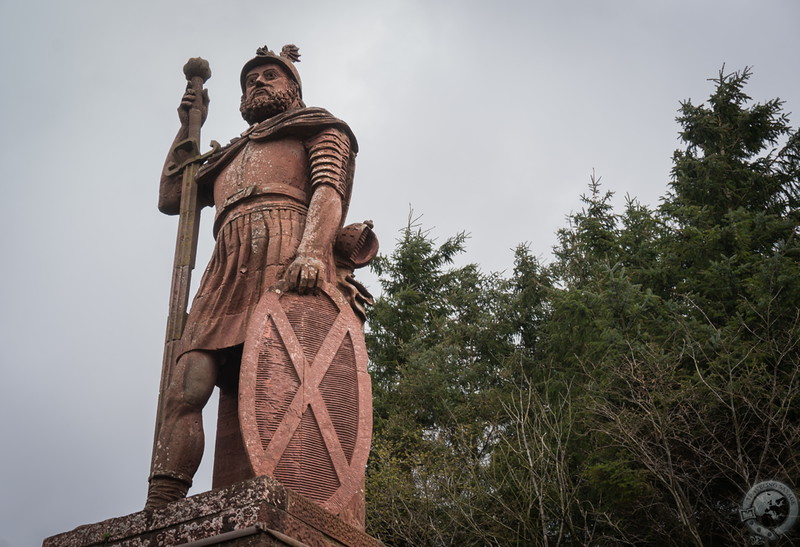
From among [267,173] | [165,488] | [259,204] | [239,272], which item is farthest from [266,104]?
[165,488]

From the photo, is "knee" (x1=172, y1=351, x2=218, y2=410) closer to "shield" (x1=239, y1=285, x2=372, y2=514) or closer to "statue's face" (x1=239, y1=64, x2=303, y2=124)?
"shield" (x1=239, y1=285, x2=372, y2=514)

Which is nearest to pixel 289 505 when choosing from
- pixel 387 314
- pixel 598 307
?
pixel 598 307

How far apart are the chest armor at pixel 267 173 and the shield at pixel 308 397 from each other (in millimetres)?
972

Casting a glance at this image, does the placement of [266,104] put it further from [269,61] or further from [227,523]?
[227,523]

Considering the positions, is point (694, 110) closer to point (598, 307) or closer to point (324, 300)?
point (598, 307)

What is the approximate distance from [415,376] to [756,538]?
834 cm

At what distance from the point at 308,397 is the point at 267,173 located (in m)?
1.82

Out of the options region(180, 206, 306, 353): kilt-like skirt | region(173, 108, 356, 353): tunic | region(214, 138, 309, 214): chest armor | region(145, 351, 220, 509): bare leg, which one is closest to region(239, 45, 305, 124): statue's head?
region(173, 108, 356, 353): tunic

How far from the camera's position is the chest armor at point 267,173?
594cm

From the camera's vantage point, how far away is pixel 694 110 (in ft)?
65.9

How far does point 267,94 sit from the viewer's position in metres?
6.42

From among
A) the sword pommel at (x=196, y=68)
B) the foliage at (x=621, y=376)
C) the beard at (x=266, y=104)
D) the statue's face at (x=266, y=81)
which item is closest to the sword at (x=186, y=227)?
the sword pommel at (x=196, y=68)

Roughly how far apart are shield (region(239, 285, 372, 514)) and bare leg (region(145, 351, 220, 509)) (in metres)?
0.54

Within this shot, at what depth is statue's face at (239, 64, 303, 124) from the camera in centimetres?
642
